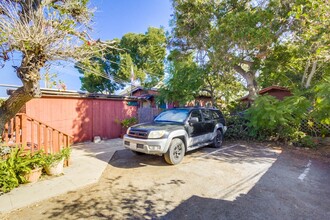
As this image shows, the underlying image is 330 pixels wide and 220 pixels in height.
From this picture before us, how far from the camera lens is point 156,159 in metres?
6.15

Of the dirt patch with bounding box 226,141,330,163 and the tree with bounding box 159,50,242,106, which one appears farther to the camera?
the tree with bounding box 159,50,242,106

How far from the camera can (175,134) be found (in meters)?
5.45

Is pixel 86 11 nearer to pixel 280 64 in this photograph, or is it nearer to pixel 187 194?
pixel 187 194

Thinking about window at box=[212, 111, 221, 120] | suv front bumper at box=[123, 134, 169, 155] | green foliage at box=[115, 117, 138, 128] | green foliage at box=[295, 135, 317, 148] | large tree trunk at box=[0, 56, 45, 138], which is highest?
large tree trunk at box=[0, 56, 45, 138]

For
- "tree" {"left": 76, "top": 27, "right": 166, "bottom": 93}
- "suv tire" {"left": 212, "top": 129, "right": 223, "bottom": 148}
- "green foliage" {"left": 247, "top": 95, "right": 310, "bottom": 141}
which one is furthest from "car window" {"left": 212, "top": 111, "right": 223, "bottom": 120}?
"tree" {"left": 76, "top": 27, "right": 166, "bottom": 93}

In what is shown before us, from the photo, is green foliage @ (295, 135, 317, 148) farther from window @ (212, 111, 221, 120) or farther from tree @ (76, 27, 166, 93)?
tree @ (76, 27, 166, 93)

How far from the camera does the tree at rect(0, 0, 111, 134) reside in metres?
3.37

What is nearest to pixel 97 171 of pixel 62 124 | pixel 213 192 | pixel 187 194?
pixel 187 194

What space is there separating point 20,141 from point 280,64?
12821mm

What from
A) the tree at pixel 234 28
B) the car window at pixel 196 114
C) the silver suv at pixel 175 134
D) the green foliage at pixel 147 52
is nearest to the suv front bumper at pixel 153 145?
the silver suv at pixel 175 134

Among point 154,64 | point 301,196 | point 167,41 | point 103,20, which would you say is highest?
point 154,64

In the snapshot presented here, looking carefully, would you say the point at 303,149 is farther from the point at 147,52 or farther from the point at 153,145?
the point at 147,52

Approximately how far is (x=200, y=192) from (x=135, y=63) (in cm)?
2122

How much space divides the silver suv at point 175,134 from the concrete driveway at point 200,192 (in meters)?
0.50
